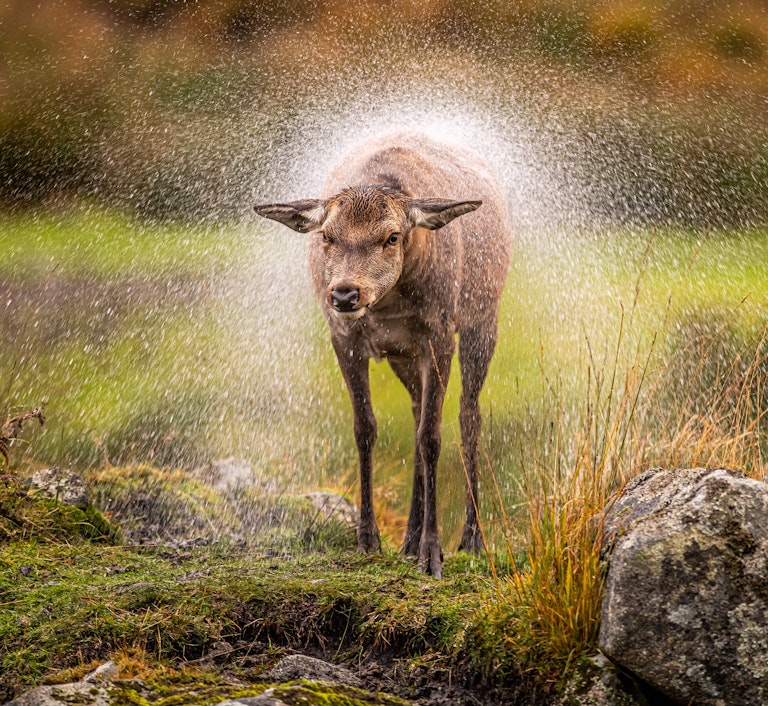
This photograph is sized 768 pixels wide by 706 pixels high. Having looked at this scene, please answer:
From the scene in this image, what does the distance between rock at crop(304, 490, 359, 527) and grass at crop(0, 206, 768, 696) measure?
27.1 inches

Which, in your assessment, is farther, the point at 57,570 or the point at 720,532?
the point at 57,570

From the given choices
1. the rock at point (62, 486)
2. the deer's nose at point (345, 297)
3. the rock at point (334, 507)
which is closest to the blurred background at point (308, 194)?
the rock at point (334, 507)

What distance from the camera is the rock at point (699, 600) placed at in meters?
4.10

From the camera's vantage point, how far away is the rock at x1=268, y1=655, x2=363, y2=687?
4461 mm

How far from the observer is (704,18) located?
60.6 ft

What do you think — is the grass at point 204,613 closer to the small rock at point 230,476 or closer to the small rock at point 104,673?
the small rock at point 104,673

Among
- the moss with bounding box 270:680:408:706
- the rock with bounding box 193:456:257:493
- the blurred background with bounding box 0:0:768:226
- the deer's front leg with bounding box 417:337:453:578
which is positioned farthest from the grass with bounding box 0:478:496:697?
the blurred background with bounding box 0:0:768:226

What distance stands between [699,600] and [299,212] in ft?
12.2

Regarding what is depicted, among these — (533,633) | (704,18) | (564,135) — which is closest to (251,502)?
(533,633)

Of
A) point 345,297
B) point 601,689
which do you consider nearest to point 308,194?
point 345,297

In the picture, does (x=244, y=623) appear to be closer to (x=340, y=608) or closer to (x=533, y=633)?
(x=340, y=608)

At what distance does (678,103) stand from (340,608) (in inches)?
563

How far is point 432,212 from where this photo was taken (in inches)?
264

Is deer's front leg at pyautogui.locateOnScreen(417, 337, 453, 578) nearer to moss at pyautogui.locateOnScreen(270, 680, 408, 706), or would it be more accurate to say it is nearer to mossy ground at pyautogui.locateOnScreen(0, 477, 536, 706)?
mossy ground at pyautogui.locateOnScreen(0, 477, 536, 706)
